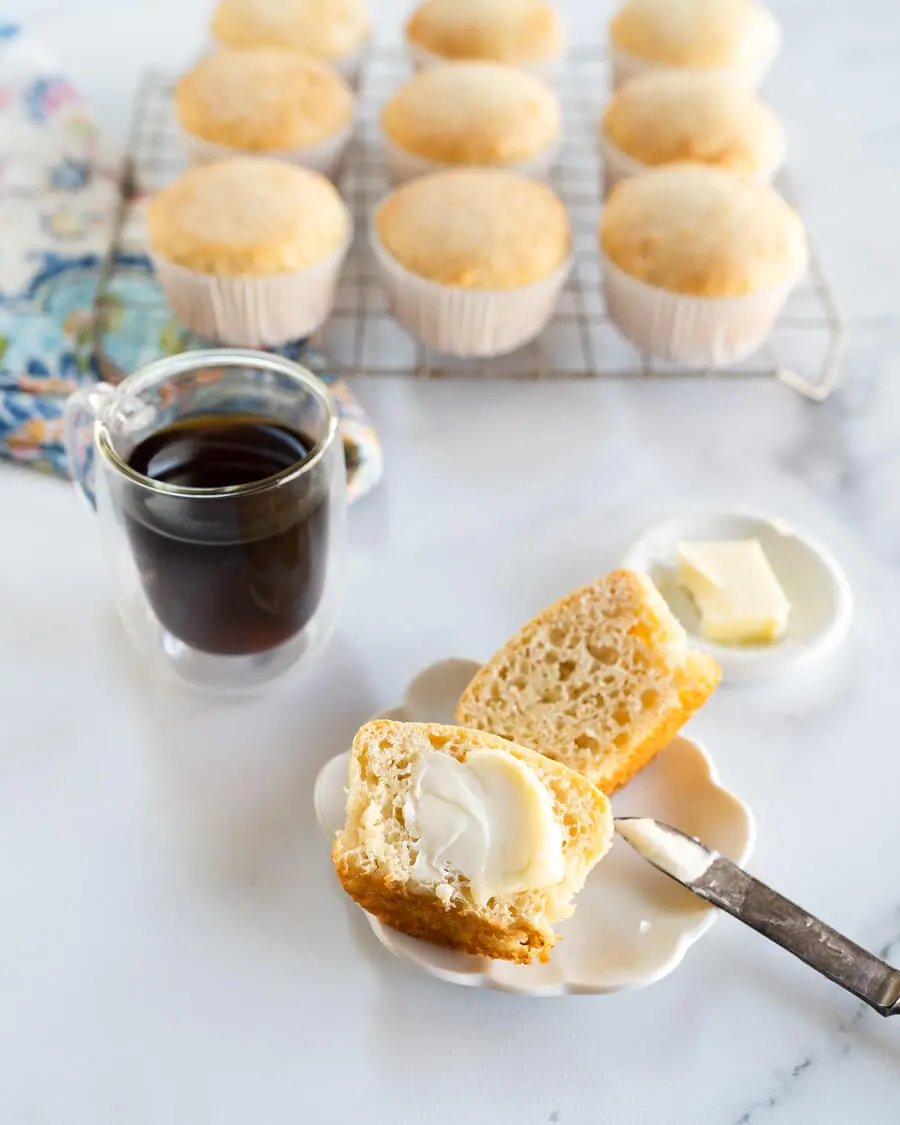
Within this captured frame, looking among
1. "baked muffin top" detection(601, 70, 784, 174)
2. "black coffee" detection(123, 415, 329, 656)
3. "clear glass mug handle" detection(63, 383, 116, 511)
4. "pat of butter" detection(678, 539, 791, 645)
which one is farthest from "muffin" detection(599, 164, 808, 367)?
"clear glass mug handle" detection(63, 383, 116, 511)

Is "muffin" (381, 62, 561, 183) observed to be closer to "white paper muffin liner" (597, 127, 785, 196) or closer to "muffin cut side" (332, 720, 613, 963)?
"white paper muffin liner" (597, 127, 785, 196)

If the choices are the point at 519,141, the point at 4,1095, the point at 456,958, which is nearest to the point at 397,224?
the point at 519,141

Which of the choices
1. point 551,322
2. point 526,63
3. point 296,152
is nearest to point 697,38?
point 526,63

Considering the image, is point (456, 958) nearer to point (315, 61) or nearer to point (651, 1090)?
point (651, 1090)

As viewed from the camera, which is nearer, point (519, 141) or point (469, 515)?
point (469, 515)

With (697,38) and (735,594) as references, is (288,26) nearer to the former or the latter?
(697,38)
